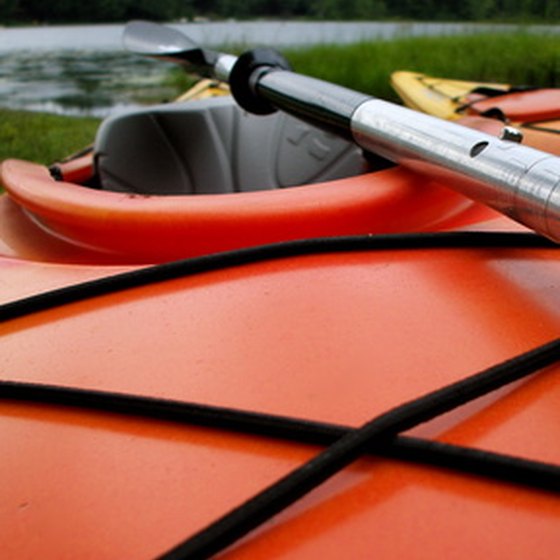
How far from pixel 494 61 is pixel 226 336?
16.6ft

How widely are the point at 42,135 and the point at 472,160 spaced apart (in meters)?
4.00

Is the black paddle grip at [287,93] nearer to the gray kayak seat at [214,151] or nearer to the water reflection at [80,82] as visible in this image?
the gray kayak seat at [214,151]

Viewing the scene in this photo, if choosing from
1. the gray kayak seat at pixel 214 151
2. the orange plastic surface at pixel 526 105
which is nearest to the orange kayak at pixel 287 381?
the gray kayak seat at pixel 214 151

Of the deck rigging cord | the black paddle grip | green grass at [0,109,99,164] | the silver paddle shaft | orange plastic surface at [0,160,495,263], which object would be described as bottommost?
green grass at [0,109,99,164]

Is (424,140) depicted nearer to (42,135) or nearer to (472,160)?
(472,160)

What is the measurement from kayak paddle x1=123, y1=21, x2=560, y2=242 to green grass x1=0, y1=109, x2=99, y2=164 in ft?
8.47

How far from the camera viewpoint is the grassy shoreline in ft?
15.8

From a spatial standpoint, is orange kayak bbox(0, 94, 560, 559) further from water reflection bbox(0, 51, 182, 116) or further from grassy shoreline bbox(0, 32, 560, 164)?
water reflection bbox(0, 51, 182, 116)

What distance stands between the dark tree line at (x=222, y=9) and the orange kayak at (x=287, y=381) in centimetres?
1560

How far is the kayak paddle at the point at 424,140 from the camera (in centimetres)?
64

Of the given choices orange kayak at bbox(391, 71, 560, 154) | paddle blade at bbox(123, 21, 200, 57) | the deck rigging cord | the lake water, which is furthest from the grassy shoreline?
the deck rigging cord

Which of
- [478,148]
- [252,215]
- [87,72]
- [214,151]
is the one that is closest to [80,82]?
[87,72]

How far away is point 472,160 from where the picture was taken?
2.34 feet

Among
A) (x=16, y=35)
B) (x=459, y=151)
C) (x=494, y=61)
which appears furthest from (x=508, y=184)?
(x=16, y=35)
